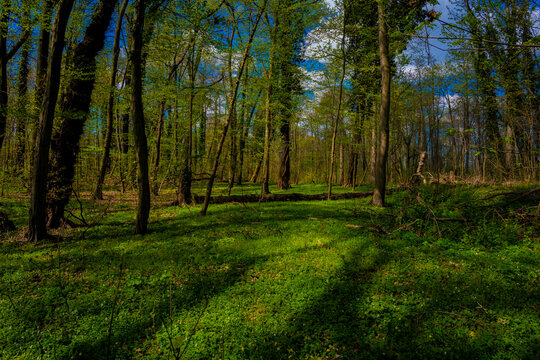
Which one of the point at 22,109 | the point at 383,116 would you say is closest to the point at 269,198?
the point at 383,116

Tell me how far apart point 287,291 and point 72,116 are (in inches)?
295

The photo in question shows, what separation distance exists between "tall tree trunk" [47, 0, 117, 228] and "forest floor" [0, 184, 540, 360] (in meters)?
1.16

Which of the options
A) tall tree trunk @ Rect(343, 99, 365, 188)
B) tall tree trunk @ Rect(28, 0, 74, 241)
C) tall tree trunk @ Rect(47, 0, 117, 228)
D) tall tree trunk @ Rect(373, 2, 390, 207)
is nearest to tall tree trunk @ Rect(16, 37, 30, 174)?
tall tree trunk @ Rect(47, 0, 117, 228)

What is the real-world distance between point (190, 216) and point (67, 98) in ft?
17.4

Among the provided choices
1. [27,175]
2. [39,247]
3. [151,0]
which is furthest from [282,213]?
[27,175]

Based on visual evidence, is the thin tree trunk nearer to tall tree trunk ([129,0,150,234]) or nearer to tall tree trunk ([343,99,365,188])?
tall tree trunk ([129,0,150,234])

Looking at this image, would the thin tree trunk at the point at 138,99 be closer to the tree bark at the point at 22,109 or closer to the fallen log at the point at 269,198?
the tree bark at the point at 22,109

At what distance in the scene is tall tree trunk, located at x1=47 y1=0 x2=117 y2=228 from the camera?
6.80 meters

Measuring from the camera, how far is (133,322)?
3.33 metres

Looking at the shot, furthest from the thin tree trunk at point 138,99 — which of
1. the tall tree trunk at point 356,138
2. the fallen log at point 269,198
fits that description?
the tall tree trunk at point 356,138

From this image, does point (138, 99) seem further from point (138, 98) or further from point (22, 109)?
point (22, 109)

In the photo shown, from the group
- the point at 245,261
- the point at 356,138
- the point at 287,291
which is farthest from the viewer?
the point at 356,138

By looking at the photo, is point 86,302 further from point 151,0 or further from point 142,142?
point 151,0

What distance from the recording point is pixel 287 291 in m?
3.99
